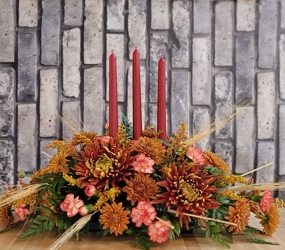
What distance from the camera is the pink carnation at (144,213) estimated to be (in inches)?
29.6

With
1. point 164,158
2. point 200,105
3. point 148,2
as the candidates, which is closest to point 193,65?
point 200,105

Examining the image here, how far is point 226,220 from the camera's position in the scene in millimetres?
799

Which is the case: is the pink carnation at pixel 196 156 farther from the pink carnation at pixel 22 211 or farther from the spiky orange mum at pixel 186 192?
the pink carnation at pixel 22 211

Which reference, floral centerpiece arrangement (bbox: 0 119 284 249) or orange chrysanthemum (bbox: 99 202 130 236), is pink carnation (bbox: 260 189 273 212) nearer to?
floral centerpiece arrangement (bbox: 0 119 284 249)

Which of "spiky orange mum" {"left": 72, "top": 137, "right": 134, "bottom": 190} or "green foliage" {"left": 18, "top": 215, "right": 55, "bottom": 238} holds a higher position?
"spiky orange mum" {"left": 72, "top": 137, "right": 134, "bottom": 190}

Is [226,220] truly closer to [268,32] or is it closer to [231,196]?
[231,196]

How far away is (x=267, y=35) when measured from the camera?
2.18 m

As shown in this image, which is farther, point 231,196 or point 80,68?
point 80,68

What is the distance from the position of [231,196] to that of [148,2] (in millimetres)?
1484

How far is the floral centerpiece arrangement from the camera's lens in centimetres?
76

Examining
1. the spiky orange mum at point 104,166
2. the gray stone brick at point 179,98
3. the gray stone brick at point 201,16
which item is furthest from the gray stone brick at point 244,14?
the spiky orange mum at point 104,166

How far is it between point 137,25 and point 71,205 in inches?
58.2

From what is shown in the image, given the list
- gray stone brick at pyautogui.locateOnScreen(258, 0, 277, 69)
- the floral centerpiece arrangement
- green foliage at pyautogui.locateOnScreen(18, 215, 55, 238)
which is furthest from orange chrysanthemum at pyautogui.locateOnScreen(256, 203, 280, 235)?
gray stone brick at pyautogui.locateOnScreen(258, 0, 277, 69)

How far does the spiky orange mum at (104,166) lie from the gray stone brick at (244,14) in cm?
150
